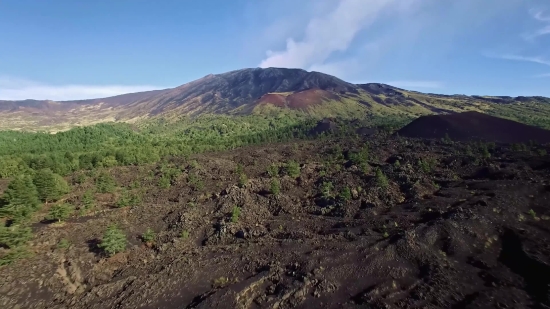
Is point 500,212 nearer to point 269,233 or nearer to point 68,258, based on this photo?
point 269,233

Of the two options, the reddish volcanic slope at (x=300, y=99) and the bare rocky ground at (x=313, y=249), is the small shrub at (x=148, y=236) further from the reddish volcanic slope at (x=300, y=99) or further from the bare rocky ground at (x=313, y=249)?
the reddish volcanic slope at (x=300, y=99)

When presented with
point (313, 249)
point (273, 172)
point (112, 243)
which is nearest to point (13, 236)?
point (112, 243)

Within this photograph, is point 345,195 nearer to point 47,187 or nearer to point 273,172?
point 273,172

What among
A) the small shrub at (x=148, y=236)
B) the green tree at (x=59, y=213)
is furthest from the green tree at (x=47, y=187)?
the small shrub at (x=148, y=236)

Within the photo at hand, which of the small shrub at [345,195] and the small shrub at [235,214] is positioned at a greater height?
the small shrub at [345,195]

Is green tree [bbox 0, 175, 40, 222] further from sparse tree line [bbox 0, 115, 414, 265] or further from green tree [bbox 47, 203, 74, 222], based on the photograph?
green tree [bbox 47, 203, 74, 222]

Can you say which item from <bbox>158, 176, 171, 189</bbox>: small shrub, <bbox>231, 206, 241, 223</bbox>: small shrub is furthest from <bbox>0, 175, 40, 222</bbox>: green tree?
<bbox>231, 206, 241, 223</bbox>: small shrub
